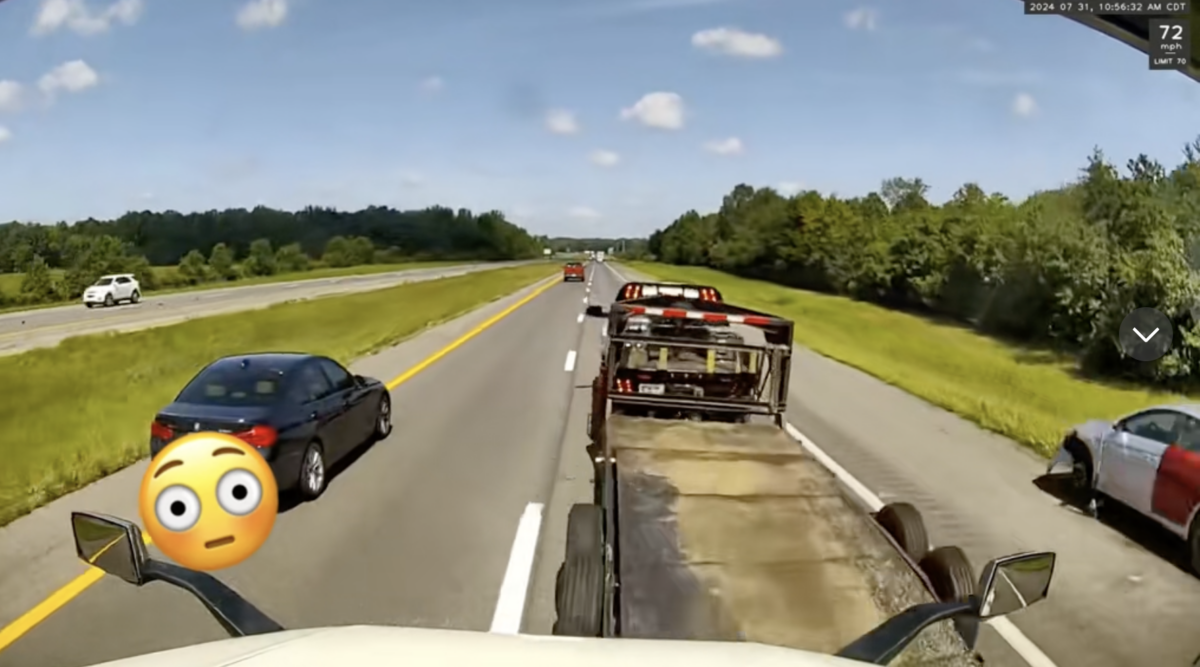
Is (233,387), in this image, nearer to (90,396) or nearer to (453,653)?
(90,396)

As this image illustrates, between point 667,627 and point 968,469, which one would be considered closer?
point 667,627

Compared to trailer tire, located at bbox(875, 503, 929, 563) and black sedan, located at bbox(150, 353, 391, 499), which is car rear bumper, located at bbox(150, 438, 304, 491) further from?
trailer tire, located at bbox(875, 503, 929, 563)

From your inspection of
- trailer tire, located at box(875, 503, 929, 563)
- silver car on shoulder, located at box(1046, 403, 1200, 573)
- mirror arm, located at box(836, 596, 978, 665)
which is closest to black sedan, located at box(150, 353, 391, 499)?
mirror arm, located at box(836, 596, 978, 665)

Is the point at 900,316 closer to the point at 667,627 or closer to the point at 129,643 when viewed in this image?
the point at 667,627

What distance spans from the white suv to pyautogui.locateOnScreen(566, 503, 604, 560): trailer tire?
273cm

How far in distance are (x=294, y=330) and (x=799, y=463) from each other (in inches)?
129

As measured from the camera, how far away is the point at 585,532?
4461 millimetres

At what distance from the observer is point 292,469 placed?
498 centimetres

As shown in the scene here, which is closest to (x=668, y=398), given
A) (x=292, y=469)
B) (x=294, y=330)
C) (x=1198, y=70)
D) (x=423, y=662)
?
(x=294, y=330)

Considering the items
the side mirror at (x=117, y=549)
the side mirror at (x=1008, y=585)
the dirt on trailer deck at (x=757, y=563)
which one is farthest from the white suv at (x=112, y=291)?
the side mirror at (x=1008, y=585)

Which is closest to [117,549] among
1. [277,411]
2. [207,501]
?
[207,501]

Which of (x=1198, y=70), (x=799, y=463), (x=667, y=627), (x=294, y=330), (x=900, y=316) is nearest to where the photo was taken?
→ (x=667, y=627)

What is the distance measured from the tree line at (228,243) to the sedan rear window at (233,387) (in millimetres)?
923

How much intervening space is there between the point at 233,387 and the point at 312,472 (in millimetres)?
873
